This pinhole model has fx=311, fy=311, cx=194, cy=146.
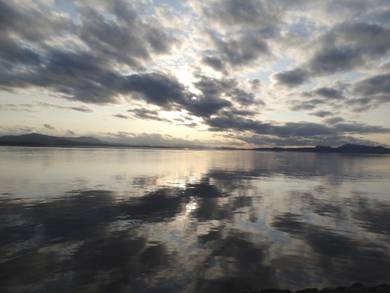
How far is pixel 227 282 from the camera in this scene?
13.0 meters

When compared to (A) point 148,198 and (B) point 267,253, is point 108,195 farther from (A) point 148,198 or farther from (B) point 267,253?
(B) point 267,253

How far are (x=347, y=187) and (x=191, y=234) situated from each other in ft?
109

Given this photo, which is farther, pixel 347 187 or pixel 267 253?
pixel 347 187

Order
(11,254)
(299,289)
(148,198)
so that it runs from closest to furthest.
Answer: (299,289) → (11,254) → (148,198)

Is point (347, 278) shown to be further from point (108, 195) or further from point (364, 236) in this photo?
point (108, 195)

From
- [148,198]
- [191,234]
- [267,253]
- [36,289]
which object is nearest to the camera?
[36,289]

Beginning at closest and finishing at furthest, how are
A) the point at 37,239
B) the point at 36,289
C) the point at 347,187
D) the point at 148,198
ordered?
the point at 36,289, the point at 37,239, the point at 148,198, the point at 347,187

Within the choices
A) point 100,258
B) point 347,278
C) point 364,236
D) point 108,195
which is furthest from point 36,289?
point 108,195

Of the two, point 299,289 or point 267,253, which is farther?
point 267,253

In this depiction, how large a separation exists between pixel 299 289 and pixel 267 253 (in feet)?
13.1

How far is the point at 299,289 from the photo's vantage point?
1249 centimetres

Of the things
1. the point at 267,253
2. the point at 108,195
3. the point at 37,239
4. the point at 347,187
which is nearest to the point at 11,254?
the point at 37,239

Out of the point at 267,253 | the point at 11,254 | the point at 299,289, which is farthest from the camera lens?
the point at 267,253

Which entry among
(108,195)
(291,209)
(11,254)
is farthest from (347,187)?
(11,254)
